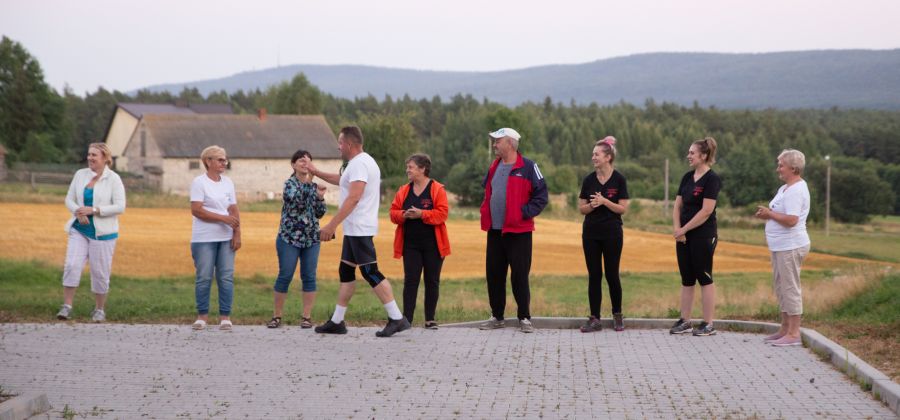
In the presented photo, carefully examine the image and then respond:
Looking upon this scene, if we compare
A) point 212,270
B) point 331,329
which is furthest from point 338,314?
point 212,270

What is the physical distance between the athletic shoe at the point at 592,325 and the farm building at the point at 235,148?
62.9 metres

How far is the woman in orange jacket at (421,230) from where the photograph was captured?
1178cm

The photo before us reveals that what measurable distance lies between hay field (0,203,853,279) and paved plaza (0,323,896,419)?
49.1ft

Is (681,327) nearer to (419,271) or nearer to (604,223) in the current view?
(604,223)

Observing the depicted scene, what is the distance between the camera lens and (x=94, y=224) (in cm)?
1282

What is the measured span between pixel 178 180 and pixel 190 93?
12373cm

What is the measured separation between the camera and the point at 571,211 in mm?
77500

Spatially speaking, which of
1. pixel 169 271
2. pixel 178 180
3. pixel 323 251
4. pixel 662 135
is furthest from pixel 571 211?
pixel 662 135

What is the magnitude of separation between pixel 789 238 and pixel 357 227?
4.42 m

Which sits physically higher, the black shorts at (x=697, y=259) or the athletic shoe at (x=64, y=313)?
the black shorts at (x=697, y=259)

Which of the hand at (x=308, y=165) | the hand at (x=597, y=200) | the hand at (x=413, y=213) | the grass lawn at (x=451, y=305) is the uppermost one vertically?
the hand at (x=308, y=165)

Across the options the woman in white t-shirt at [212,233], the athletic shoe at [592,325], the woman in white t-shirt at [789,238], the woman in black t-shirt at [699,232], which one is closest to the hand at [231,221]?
the woman in white t-shirt at [212,233]

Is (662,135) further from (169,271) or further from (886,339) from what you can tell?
(886,339)

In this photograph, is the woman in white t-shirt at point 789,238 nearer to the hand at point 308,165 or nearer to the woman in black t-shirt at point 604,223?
the woman in black t-shirt at point 604,223
